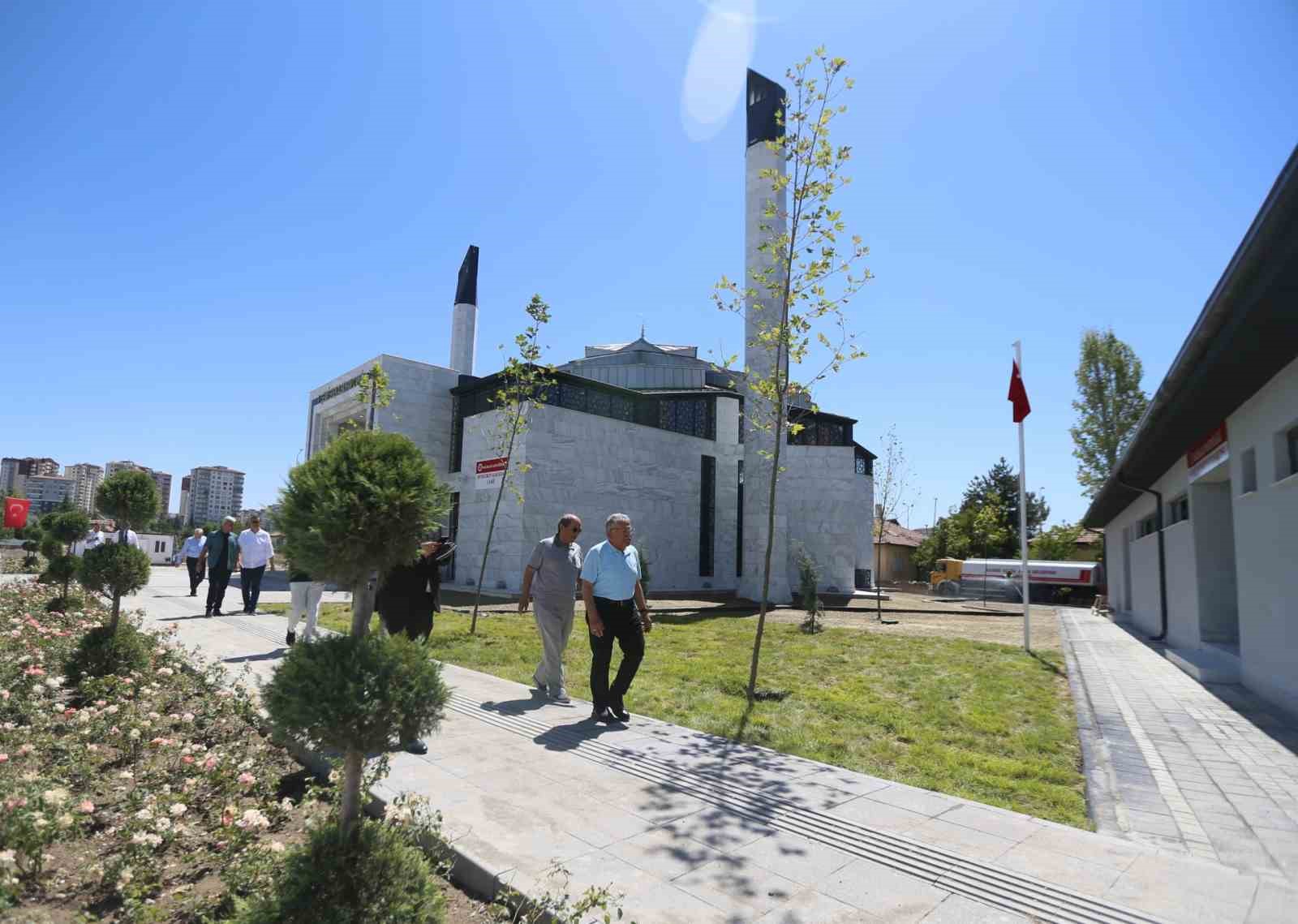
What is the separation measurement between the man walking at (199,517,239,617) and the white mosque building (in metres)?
11.0

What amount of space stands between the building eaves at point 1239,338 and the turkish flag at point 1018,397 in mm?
1694

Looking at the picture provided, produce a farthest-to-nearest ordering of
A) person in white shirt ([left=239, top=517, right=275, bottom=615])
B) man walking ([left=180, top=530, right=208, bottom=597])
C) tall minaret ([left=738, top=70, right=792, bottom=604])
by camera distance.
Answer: tall minaret ([left=738, top=70, right=792, bottom=604]), man walking ([left=180, top=530, right=208, bottom=597]), person in white shirt ([left=239, top=517, right=275, bottom=615])

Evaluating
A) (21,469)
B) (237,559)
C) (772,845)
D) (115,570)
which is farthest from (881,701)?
(21,469)

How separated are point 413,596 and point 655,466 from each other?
924 inches

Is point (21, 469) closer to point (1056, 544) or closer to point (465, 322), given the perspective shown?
point (465, 322)

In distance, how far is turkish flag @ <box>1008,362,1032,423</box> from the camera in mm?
12570

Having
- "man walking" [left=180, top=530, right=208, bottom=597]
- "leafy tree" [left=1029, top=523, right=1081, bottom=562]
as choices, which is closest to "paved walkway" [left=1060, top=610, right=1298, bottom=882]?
"man walking" [left=180, top=530, right=208, bottom=597]

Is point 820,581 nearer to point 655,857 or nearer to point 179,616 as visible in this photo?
point 179,616

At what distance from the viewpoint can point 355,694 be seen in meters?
2.54

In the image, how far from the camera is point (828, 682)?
8578mm

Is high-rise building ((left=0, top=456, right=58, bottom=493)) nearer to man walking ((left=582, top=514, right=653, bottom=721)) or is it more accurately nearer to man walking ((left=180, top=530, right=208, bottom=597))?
man walking ((left=180, top=530, right=208, bottom=597))

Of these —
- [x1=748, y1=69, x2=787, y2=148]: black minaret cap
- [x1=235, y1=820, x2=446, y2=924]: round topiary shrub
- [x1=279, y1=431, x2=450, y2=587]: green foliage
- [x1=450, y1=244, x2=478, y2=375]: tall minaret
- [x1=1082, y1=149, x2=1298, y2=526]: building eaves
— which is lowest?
[x1=235, y1=820, x2=446, y2=924]: round topiary shrub

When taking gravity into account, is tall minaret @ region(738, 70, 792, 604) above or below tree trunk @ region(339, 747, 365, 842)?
above

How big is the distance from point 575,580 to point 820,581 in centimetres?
2674
